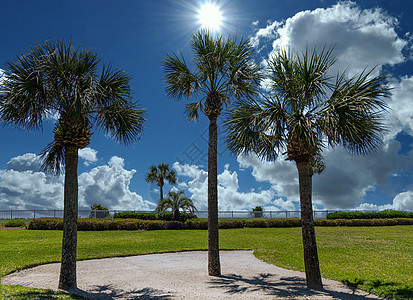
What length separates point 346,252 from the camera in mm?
15289

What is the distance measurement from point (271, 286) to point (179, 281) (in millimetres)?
2685

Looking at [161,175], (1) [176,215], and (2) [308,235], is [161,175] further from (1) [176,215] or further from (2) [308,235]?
(2) [308,235]

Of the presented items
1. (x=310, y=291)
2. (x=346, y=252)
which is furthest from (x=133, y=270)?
(x=346, y=252)

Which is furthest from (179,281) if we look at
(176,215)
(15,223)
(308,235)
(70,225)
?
(15,223)

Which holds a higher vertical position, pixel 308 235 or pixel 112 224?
pixel 308 235

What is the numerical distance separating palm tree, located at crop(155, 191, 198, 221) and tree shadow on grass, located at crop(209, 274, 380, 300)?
19.3 metres

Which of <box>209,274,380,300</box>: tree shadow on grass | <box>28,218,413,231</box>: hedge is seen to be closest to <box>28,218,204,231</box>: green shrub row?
<box>28,218,413,231</box>: hedge

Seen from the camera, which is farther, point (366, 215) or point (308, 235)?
point (366, 215)

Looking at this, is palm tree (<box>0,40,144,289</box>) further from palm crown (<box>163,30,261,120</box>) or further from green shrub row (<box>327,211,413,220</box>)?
green shrub row (<box>327,211,413,220</box>)

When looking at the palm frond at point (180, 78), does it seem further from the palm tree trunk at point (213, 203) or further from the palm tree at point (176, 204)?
the palm tree at point (176, 204)

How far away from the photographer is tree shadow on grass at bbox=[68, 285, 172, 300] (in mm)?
7500

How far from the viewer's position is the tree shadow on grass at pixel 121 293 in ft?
24.6

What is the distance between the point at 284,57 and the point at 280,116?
2.05 metres

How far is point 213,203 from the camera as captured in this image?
10328 mm
